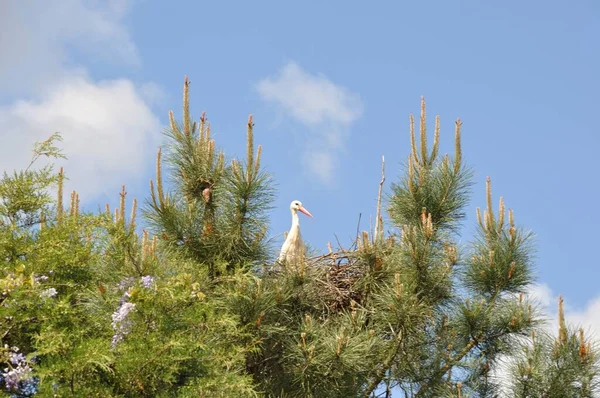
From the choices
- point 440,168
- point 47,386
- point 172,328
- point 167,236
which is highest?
point 440,168

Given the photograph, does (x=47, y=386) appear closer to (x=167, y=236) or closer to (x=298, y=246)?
(x=167, y=236)

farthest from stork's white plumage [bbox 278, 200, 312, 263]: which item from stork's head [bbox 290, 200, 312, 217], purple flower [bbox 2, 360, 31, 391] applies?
purple flower [bbox 2, 360, 31, 391]

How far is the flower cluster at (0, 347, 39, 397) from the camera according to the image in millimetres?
5375

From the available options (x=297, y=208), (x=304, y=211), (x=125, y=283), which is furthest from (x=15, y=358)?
(x=304, y=211)

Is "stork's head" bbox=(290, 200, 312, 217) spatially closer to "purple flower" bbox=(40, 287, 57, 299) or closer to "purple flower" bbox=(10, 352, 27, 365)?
"purple flower" bbox=(40, 287, 57, 299)

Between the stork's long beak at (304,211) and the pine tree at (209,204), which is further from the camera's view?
the stork's long beak at (304,211)

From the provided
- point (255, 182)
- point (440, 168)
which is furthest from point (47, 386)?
point (440, 168)

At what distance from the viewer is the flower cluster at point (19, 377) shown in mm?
5375

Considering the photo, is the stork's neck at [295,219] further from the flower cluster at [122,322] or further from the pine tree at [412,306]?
the flower cluster at [122,322]

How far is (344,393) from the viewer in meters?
7.18

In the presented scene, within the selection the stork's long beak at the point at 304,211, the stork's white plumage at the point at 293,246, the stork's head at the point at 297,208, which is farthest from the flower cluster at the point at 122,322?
the stork's long beak at the point at 304,211

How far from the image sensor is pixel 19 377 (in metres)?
5.31

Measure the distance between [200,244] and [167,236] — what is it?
273 mm

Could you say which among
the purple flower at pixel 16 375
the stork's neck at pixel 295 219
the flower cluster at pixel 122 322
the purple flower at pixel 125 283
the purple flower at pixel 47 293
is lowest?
the purple flower at pixel 16 375
